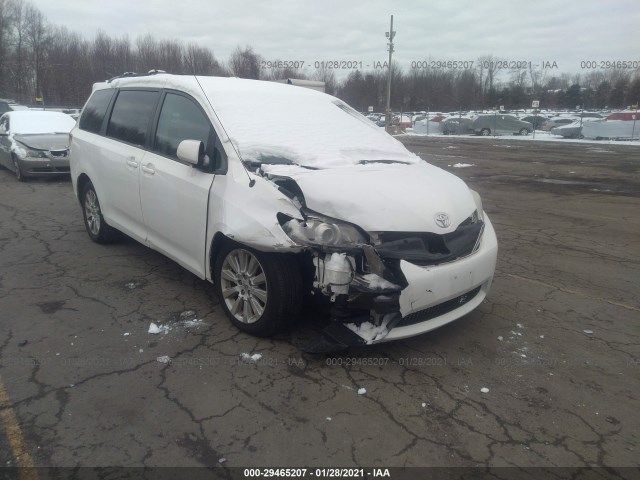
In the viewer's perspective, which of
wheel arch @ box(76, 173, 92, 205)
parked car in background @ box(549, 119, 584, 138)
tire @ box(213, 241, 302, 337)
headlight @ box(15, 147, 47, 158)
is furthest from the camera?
parked car in background @ box(549, 119, 584, 138)

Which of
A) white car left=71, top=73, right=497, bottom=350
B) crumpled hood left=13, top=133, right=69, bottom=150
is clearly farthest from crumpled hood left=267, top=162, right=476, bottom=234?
crumpled hood left=13, top=133, right=69, bottom=150

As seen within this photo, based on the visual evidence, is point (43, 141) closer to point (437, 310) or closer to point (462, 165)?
point (437, 310)

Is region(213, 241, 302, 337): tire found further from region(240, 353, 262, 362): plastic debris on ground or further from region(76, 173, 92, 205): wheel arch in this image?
region(76, 173, 92, 205): wheel arch

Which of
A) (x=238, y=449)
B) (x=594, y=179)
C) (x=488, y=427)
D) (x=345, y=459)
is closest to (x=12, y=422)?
(x=238, y=449)

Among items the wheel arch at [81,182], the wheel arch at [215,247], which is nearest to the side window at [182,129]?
the wheel arch at [215,247]

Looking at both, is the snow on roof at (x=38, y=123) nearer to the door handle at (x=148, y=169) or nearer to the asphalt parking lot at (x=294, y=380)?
the asphalt parking lot at (x=294, y=380)

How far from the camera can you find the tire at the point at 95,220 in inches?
220

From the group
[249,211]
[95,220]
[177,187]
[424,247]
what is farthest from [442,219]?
[95,220]

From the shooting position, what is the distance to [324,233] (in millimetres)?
3135

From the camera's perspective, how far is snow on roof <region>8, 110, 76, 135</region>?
10.9 metres

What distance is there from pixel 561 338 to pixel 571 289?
1.19m

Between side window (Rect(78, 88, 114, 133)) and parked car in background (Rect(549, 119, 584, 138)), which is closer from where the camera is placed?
side window (Rect(78, 88, 114, 133))

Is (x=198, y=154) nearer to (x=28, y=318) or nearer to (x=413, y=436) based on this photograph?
(x=28, y=318)

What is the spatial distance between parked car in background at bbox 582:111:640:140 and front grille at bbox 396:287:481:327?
32.3 meters
